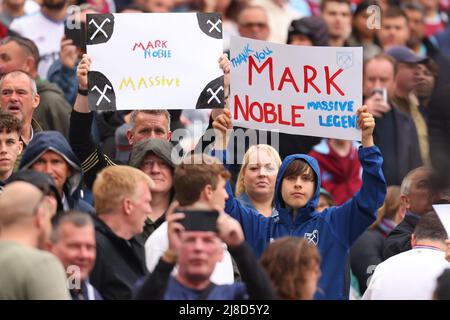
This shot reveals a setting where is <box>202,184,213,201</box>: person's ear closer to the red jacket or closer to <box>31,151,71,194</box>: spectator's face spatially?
<box>31,151,71,194</box>: spectator's face

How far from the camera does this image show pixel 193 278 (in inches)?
323

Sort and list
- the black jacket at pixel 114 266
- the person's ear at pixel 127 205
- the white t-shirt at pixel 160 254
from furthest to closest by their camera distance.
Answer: the white t-shirt at pixel 160 254, the person's ear at pixel 127 205, the black jacket at pixel 114 266

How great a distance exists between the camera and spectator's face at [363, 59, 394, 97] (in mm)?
14430

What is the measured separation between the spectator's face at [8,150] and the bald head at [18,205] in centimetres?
230

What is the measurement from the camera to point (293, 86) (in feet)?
35.4

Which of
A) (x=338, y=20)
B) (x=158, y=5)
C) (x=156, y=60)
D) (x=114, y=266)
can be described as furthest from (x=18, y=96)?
(x=338, y=20)

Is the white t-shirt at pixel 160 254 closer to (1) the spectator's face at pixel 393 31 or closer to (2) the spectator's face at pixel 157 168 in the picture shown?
(2) the spectator's face at pixel 157 168

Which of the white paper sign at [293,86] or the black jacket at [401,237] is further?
the black jacket at [401,237]

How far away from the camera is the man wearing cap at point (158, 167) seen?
34.8 feet

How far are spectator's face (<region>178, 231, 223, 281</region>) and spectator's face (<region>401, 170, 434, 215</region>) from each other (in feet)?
10.6

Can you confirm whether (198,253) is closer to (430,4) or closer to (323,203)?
(323,203)

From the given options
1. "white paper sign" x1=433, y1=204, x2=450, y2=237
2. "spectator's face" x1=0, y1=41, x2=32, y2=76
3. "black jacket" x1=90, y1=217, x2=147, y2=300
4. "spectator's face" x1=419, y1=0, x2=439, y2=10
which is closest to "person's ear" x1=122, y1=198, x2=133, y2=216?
"black jacket" x1=90, y1=217, x2=147, y2=300

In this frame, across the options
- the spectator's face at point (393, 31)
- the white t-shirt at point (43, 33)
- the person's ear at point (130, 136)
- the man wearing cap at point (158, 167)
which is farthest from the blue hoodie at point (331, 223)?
the spectator's face at point (393, 31)
